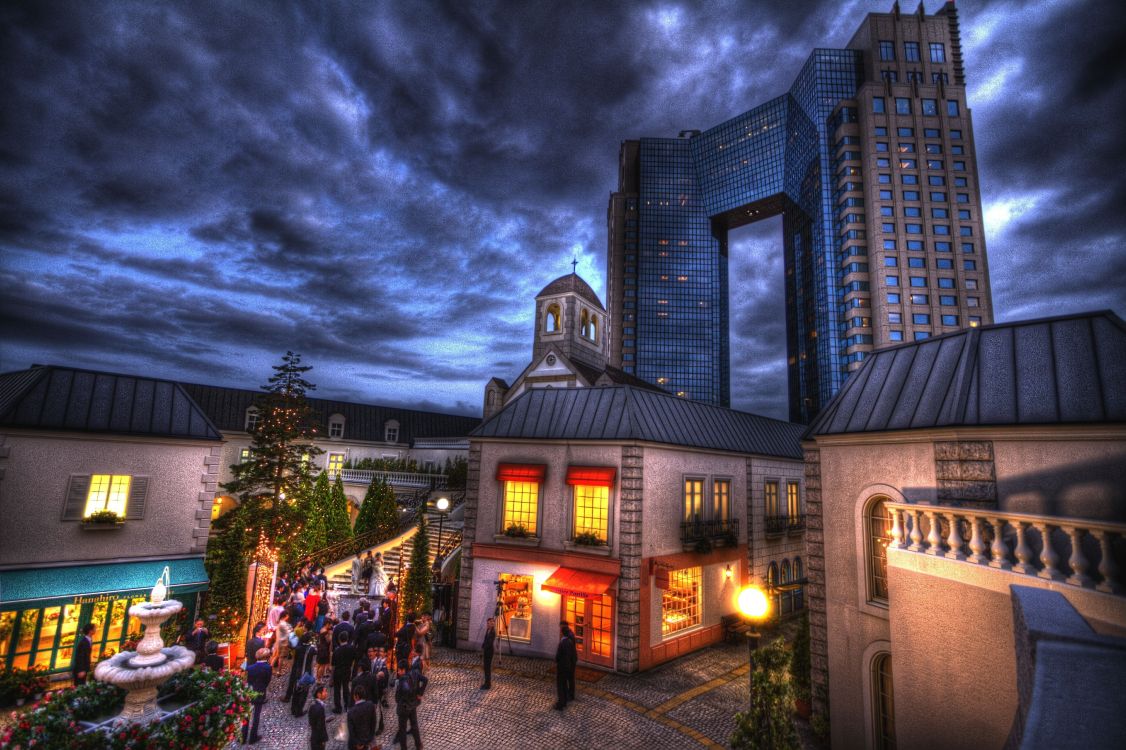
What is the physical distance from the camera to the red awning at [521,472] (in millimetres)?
18000

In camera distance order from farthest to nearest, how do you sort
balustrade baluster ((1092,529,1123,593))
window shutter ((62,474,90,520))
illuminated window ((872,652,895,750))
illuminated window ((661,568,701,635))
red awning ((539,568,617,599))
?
1. illuminated window ((661,568,701,635))
2. red awning ((539,568,617,599))
3. window shutter ((62,474,90,520))
4. illuminated window ((872,652,895,750))
5. balustrade baluster ((1092,529,1123,593))

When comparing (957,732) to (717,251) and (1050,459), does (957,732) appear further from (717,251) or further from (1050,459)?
(717,251)

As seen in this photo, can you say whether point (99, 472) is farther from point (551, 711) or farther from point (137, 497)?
A: point (551, 711)

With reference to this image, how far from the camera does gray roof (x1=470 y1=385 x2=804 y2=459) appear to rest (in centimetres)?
1788

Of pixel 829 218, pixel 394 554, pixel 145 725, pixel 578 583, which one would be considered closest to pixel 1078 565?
pixel 145 725

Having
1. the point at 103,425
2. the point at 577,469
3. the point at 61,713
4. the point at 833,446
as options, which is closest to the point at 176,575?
the point at 103,425

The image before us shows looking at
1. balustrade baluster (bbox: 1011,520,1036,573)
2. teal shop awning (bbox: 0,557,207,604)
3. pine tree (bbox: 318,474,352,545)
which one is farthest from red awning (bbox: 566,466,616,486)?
pine tree (bbox: 318,474,352,545)

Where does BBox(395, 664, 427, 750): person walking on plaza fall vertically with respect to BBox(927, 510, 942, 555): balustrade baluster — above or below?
below

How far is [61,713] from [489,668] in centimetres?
946

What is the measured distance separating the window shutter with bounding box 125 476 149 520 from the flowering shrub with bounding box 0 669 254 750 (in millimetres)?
9673

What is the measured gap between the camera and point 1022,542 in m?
6.48

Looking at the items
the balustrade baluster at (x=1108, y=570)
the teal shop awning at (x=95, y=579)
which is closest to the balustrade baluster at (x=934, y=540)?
the balustrade baluster at (x=1108, y=570)

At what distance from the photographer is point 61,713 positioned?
694 cm

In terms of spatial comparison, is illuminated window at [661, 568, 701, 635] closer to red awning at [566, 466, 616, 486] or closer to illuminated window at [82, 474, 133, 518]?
red awning at [566, 466, 616, 486]
